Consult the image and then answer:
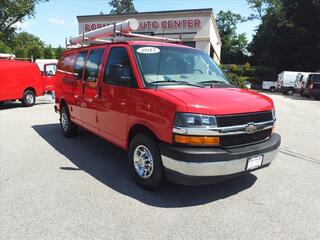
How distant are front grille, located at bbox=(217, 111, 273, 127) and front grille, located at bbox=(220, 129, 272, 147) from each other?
6.6 inches

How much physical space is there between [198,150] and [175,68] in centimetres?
165

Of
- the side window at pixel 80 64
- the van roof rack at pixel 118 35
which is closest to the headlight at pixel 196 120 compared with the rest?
the van roof rack at pixel 118 35

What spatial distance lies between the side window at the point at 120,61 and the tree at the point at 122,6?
79057mm

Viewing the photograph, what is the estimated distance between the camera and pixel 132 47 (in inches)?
205

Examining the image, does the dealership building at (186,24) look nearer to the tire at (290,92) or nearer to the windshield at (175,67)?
the tire at (290,92)

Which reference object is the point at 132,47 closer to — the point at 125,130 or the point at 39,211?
the point at 125,130

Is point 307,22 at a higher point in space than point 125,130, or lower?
higher

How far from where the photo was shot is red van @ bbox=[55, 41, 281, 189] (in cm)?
413

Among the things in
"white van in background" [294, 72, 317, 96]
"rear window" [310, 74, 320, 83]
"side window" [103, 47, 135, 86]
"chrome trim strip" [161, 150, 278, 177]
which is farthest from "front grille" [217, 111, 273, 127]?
"white van in background" [294, 72, 317, 96]

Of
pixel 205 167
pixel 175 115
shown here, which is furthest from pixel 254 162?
pixel 175 115

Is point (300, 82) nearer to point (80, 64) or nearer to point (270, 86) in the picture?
point (270, 86)

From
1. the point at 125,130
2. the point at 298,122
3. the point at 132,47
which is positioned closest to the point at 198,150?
the point at 125,130

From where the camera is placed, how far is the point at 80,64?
6.98m

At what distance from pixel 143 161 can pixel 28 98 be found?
38.7ft
